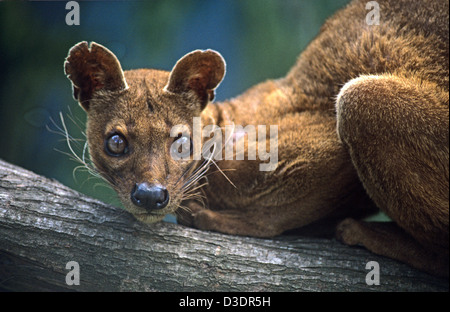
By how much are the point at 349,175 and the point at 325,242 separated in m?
0.48

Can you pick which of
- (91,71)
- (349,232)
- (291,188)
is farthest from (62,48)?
(349,232)

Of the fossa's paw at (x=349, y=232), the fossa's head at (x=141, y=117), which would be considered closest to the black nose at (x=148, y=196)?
the fossa's head at (x=141, y=117)

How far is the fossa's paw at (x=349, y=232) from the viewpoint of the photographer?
10.3ft

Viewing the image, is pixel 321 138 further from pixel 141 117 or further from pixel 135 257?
pixel 135 257

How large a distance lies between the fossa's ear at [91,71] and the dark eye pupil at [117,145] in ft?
1.13

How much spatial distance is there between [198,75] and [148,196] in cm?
93

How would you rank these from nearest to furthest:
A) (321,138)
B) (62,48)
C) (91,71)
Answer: (91,71)
(321,138)
(62,48)

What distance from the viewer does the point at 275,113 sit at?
12.0 feet

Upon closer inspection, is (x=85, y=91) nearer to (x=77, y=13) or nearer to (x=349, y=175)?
(x=77, y=13)

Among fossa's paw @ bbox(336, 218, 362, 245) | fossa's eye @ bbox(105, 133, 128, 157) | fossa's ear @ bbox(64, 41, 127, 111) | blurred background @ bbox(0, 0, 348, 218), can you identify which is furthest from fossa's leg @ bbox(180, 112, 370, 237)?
blurred background @ bbox(0, 0, 348, 218)

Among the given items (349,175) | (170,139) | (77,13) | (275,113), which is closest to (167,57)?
(77,13)

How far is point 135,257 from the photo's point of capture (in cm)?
284

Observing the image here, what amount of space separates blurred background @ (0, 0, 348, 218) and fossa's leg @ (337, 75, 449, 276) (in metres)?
1.53

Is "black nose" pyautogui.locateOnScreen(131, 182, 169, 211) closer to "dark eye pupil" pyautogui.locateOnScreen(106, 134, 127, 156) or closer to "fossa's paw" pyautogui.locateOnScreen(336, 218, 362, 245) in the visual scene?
"dark eye pupil" pyautogui.locateOnScreen(106, 134, 127, 156)
